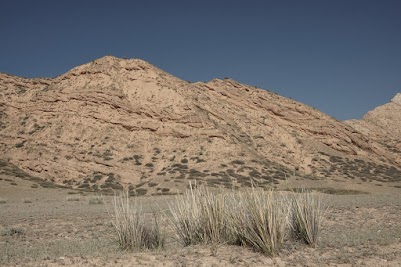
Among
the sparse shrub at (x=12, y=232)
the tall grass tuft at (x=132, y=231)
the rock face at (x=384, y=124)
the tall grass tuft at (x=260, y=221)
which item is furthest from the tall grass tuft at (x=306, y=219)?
the rock face at (x=384, y=124)

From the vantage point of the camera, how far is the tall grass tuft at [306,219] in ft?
25.1

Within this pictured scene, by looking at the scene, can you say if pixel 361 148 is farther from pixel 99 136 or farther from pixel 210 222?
pixel 210 222

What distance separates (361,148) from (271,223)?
167 feet

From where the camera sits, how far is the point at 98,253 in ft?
23.7

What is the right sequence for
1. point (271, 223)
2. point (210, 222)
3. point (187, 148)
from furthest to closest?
1. point (187, 148)
2. point (210, 222)
3. point (271, 223)

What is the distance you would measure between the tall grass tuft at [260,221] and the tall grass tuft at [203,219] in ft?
0.80

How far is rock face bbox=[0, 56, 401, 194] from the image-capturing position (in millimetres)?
39031

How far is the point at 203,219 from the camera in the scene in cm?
773

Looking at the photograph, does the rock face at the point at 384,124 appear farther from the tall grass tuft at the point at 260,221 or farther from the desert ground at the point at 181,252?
the tall grass tuft at the point at 260,221

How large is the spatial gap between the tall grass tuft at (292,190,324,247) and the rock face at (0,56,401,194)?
2526cm

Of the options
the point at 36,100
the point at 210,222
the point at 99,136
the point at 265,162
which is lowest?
the point at 210,222

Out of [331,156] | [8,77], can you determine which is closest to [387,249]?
[331,156]

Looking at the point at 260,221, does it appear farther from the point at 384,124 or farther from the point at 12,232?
the point at 384,124

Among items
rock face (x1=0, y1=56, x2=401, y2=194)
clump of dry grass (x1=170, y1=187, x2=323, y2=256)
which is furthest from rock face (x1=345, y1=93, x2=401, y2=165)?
clump of dry grass (x1=170, y1=187, x2=323, y2=256)
